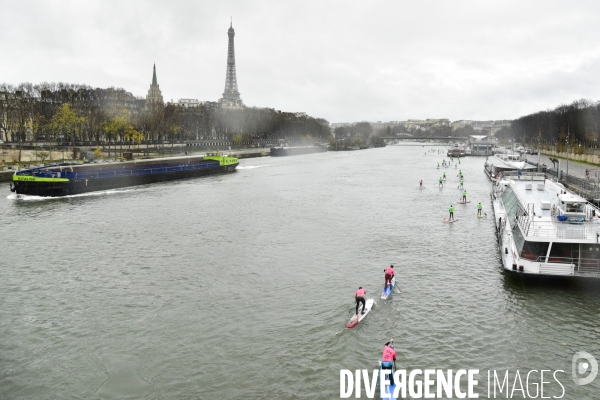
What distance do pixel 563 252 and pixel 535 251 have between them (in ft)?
3.78

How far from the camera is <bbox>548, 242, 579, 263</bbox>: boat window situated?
20938 millimetres

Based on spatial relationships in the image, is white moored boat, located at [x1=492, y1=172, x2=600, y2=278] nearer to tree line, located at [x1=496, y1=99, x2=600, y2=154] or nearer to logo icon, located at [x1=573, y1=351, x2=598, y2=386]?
logo icon, located at [x1=573, y1=351, x2=598, y2=386]

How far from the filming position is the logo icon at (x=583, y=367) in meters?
14.3

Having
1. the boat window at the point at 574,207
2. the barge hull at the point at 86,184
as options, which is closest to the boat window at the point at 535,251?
the boat window at the point at 574,207

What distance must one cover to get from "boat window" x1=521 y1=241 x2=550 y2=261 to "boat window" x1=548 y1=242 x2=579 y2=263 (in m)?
0.29

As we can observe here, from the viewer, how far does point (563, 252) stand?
21062mm

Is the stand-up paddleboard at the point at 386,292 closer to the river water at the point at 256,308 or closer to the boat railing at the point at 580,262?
the river water at the point at 256,308

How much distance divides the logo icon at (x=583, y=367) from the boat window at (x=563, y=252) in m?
5.99

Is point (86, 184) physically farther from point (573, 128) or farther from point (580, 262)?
point (573, 128)

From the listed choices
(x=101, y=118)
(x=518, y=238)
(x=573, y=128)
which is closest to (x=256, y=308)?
(x=518, y=238)

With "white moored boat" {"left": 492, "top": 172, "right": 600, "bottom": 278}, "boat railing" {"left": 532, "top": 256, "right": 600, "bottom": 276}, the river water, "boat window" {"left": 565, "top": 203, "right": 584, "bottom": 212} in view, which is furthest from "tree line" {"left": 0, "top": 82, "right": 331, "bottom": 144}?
"boat railing" {"left": 532, "top": 256, "right": 600, "bottom": 276}

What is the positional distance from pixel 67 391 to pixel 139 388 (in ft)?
6.91

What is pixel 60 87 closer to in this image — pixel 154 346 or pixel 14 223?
pixel 14 223

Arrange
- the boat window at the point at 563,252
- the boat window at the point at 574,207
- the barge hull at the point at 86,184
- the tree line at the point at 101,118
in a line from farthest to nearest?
the tree line at the point at 101,118 → the barge hull at the point at 86,184 → the boat window at the point at 574,207 → the boat window at the point at 563,252
